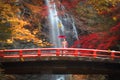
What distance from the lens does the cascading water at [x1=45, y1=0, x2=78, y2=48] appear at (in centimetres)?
3259

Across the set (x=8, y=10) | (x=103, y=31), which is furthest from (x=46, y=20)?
(x=8, y=10)

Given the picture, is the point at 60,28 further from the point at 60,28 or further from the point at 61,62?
the point at 61,62

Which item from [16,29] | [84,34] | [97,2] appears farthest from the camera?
[84,34]

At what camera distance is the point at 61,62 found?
22.6m

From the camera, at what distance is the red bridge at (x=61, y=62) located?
21.7 metres

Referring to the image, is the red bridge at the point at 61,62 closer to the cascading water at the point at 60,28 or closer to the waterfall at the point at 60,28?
the waterfall at the point at 60,28

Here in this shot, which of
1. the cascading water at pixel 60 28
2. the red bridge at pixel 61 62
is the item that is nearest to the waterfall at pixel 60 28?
the cascading water at pixel 60 28

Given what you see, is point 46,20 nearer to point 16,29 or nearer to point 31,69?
point 31,69

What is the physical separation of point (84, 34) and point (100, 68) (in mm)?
11226

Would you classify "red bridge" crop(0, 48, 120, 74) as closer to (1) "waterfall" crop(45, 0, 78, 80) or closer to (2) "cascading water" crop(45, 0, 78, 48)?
(1) "waterfall" crop(45, 0, 78, 80)

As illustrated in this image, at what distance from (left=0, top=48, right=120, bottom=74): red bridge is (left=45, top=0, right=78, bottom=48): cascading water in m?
9.42

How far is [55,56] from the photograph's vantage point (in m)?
21.8

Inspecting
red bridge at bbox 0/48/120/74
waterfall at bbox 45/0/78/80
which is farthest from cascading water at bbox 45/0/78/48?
red bridge at bbox 0/48/120/74

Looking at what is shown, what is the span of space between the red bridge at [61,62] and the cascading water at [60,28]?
9418 mm
